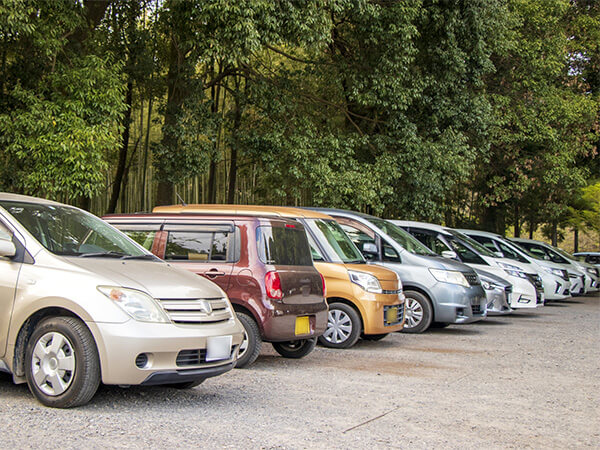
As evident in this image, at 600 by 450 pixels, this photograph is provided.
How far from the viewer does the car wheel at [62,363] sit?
5.72 m

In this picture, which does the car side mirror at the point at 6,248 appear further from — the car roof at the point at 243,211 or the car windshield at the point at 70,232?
the car roof at the point at 243,211

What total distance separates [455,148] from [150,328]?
16842 mm

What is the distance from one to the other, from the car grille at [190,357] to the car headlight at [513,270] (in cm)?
1072

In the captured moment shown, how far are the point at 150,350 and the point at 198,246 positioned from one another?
3008 mm

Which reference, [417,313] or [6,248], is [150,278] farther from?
[417,313]

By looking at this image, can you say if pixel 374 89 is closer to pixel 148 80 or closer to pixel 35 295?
pixel 148 80

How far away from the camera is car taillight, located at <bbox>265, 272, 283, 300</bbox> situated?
26.8 feet

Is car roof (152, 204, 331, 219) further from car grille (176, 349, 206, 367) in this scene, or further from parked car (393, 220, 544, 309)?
parked car (393, 220, 544, 309)

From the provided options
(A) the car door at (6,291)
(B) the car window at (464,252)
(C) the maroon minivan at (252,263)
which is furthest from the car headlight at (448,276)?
(A) the car door at (6,291)

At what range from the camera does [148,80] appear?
66.3 feet

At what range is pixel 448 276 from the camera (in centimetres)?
1231

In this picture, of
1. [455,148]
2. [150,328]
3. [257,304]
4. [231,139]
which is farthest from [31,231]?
[455,148]

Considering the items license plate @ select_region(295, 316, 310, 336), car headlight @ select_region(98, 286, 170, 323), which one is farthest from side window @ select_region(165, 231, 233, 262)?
car headlight @ select_region(98, 286, 170, 323)

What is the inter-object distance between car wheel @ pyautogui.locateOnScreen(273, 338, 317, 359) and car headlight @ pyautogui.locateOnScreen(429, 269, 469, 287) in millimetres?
3669
